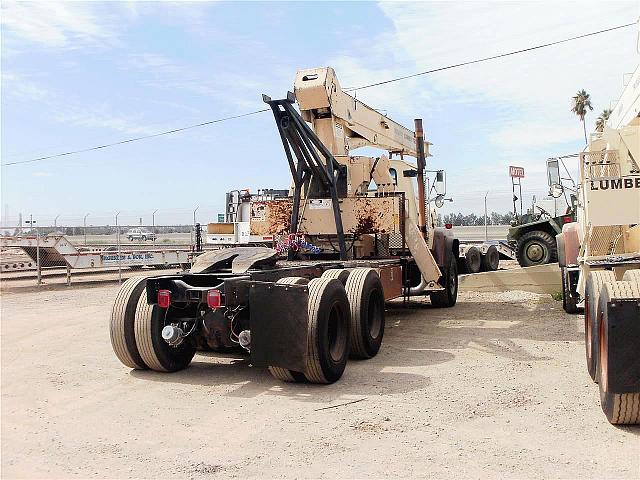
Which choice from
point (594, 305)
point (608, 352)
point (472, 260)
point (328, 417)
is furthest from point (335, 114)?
point (472, 260)

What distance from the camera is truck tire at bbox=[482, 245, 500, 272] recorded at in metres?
18.1

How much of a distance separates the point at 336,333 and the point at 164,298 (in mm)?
1915

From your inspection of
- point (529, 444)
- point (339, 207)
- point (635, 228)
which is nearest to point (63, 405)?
point (529, 444)

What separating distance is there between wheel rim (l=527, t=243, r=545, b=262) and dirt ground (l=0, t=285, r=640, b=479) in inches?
404

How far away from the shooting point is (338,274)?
7832mm

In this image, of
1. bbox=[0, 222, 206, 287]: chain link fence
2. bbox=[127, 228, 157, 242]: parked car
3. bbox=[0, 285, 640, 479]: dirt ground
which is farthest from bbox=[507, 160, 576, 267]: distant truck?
bbox=[127, 228, 157, 242]: parked car

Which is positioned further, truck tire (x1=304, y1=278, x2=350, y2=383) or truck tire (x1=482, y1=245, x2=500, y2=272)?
truck tire (x1=482, y1=245, x2=500, y2=272)

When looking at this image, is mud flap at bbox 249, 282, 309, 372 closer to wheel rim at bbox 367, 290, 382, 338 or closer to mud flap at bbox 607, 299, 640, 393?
wheel rim at bbox 367, 290, 382, 338

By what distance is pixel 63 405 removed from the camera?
5.96 m

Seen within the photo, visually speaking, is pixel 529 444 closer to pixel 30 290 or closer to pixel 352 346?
pixel 352 346

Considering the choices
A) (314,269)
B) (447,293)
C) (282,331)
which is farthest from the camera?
(447,293)

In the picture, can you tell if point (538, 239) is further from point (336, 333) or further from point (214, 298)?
point (214, 298)

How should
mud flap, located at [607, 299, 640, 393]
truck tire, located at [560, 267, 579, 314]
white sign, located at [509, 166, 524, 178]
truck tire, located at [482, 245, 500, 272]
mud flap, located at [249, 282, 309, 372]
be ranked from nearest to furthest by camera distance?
mud flap, located at [607, 299, 640, 393] < mud flap, located at [249, 282, 309, 372] < truck tire, located at [560, 267, 579, 314] < truck tire, located at [482, 245, 500, 272] < white sign, located at [509, 166, 524, 178]

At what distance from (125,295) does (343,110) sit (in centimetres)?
498
